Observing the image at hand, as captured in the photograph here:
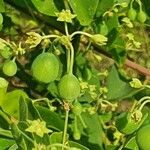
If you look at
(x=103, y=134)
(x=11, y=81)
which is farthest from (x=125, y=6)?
(x=11, y=81)

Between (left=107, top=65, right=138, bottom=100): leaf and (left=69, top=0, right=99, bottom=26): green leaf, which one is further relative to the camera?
(left=107, top=65, right=138, bottom=100): leaf

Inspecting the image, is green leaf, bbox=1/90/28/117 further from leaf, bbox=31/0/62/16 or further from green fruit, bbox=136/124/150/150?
green fruit, bbox=136/124/150/150

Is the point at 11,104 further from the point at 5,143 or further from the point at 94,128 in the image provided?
the point at 94,128

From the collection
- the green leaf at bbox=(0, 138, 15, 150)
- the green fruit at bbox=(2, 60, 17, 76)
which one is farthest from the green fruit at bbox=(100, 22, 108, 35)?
the green leaf at bbox=(0, 138, 15, 150)

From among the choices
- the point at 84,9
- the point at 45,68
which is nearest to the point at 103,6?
the point at 84,9

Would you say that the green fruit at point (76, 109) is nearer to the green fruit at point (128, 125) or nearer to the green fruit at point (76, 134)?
the green fruit at point (76, 134)

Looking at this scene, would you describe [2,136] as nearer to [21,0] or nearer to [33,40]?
[33,40]
